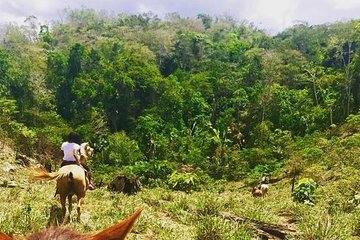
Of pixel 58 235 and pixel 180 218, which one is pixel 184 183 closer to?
pixel 180 218

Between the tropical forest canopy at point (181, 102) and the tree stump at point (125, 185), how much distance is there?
9960 millimetres

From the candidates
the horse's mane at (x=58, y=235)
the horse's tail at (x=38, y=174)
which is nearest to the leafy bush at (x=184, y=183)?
the horse's tail at (x=38, y=174)

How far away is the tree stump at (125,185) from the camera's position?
14.0 meters

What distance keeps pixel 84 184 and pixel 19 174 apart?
11.5 meters

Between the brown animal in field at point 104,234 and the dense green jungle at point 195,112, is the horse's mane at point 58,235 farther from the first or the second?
the dense green jungle at point 195,112

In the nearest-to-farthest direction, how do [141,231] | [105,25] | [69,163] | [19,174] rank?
[141,231] → [69,163] → [19,174] → [105,25]

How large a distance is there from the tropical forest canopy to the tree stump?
32.7 feet

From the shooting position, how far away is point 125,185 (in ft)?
46.3

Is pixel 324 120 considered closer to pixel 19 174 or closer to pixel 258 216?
pixel 19 174

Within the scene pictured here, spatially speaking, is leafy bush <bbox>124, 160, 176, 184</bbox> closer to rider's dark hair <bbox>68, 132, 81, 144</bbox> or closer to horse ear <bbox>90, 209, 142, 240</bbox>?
rider's dark hair <bbox>68, 132, 81, 144</bbox>

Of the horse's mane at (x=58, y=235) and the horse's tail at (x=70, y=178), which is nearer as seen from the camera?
the horse's mane at (x=58, y=235)

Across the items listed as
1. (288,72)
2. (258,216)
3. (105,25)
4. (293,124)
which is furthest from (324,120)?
(105,25)

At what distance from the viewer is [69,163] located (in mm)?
6805

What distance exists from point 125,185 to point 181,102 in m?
26.2
